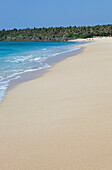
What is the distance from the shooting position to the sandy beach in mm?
2557

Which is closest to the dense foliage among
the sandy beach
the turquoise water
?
the turquoise water

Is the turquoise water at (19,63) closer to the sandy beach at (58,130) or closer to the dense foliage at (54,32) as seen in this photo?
the sandy beach at (58,130)

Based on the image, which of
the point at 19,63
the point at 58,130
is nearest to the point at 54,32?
the point at 19,63

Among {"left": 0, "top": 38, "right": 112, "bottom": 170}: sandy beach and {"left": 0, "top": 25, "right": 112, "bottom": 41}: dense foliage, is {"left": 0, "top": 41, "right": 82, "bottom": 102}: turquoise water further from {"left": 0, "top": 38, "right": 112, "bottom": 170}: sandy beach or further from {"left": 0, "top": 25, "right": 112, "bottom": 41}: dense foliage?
{"left": 0, "top": 25, "right": 112, "bottom": 41}: dense foliage

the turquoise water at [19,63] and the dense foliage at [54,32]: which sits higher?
the dense foliage at [54,32]

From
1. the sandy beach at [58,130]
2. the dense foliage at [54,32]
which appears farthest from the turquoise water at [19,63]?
the dense foliage at [54,32]

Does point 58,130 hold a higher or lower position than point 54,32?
lower

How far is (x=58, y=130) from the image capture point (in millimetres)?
3387

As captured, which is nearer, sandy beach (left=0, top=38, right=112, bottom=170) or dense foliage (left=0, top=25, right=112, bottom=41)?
sandy beach (left=0, top=38, right=112, bottom=170)

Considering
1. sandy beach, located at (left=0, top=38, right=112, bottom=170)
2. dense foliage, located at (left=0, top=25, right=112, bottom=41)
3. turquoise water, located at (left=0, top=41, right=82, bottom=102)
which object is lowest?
sandy beach, located at (left=0, top=38, right=112, bottom=170)

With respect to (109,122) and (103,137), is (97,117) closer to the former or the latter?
(109,122)

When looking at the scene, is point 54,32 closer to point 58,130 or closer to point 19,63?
point 19,63

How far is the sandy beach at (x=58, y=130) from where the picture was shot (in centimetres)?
256

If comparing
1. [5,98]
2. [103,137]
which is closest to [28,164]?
[103,137]
